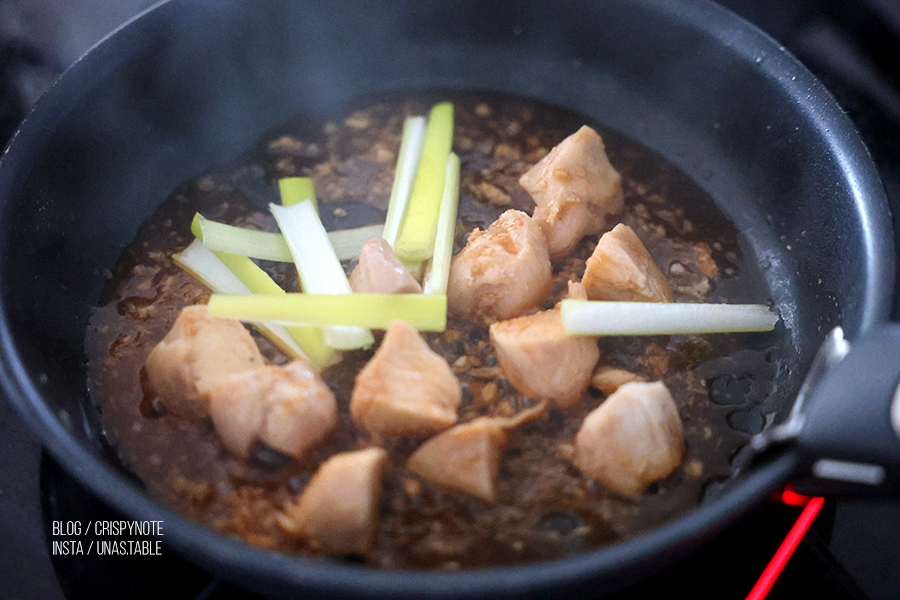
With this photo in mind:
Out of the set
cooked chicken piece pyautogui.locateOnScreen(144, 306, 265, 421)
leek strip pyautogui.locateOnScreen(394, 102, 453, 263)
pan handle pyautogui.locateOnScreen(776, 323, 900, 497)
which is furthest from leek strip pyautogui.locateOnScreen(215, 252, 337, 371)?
pan handle pyautogui.locateOnScreen(776, 323, 900, 497)

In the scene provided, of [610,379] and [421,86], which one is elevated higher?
[421,86]

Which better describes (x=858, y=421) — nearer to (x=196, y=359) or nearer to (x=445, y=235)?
(x=445, y=235)

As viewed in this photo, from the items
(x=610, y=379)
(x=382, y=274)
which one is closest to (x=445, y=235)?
(x=382, y=274)

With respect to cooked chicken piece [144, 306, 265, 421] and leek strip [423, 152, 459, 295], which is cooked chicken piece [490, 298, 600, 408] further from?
cooked chicken piece [144, 306, 265, 421]

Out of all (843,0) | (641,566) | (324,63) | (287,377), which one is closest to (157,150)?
(324,63)

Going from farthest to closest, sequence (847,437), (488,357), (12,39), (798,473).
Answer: (12,39)
(488,357)
(798,473)
(847,437)

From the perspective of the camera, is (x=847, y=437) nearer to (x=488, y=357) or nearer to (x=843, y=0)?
(x=488, y=357)
